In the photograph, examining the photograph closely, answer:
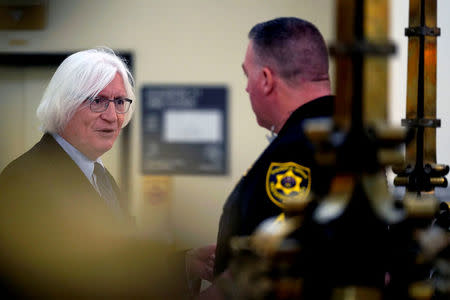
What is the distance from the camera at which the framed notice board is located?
3.11 meters

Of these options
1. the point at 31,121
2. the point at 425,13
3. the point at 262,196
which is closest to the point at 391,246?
the point at 262,196

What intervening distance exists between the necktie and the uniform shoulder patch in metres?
0.64

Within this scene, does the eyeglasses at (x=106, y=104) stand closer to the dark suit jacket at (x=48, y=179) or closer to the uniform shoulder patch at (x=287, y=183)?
the dark suit jacket at (x=48, y=179)

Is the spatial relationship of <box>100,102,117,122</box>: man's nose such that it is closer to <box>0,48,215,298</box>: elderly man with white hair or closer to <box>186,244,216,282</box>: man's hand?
<box>0,48,215,298</box>: elderly man with white hair

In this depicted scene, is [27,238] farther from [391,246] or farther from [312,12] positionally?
[312,12]

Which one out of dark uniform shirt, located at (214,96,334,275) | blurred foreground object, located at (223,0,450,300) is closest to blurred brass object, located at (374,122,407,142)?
blurred foreground object, located at (223,0,450,300)

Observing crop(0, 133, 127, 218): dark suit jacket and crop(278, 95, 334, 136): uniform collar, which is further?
crop(0, 133, 127, 218): dark suit jacket

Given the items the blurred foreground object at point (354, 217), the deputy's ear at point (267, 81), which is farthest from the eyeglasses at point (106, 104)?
the blurred foreground object at point (354, 217)

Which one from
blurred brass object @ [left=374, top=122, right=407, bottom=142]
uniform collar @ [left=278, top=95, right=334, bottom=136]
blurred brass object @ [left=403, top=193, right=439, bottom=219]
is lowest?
blurred brass object @ [left=403, top=193, right=439, bottom=219]

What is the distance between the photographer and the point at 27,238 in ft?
3.68

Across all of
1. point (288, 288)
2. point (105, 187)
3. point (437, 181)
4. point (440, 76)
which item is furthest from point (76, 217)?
point (440, 76)

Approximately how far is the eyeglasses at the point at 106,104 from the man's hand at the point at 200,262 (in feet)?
1.25

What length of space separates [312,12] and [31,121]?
1.68 m

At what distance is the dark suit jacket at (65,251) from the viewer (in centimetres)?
111
